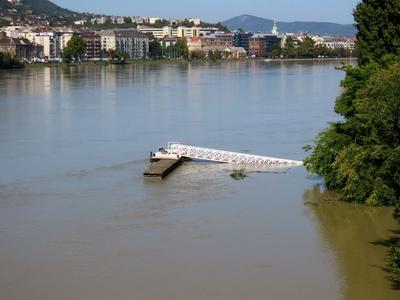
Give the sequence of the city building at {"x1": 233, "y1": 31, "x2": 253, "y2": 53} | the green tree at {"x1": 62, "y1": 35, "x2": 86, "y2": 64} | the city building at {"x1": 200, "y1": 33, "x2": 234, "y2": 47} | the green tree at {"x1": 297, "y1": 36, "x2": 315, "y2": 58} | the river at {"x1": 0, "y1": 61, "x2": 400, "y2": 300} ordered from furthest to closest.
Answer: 1. the city building at {"x1": 233, "y1": 31, "x2": 253, "y2": 53}
2. the city building at {"x1": 200, "y1": 33, "x2": 234, "y2": 47}
3. the green tree at {"x1": 297, "y1": 36, "x2": 315, "y2": 58}
4. the green tree at {"x1": 62, "y1": 35, "x2": 86, "y2": 64}
5. the river at {"x1": 0, "y1": 61, "x2": 400, "y2": 300}

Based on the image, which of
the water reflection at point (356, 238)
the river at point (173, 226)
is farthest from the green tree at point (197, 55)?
the water reflection at point (356, 238)

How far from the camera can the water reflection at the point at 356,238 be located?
8.43 m

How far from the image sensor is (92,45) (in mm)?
105188

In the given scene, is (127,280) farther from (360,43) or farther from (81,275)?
(360,43)

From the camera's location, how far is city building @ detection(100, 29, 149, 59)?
110 meters

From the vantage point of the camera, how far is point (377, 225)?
11.0 metres

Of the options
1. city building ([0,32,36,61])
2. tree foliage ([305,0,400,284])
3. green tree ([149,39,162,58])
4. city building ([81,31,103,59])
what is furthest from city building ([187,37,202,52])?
tree foliage ([305,0,400,284])

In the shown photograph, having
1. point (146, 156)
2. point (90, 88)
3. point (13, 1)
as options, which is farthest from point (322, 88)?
point (13, 1)

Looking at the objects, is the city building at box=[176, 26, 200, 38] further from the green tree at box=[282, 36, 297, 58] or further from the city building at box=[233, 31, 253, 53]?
the green tree at box=[282, 36, 297, 58]

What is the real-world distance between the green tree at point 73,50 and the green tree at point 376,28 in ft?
249

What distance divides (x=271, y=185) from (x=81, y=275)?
580 centimetres

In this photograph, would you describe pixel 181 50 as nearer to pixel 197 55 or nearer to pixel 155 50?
pixel 197 55

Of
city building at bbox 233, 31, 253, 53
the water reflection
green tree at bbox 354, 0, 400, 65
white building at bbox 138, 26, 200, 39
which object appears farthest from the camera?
white building at bbox 138, 26, 200, 39

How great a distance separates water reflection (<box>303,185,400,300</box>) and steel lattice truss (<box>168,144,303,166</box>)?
8.00ft
